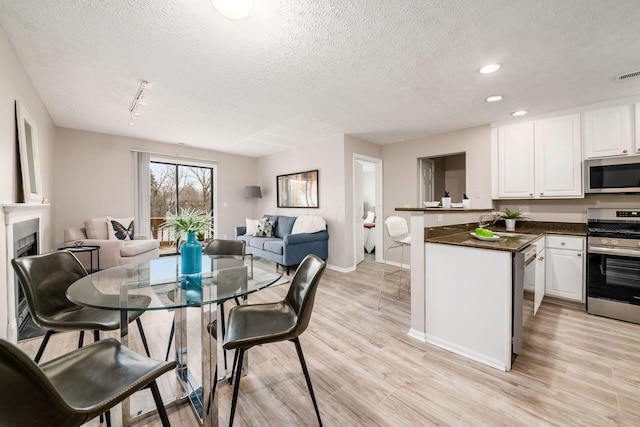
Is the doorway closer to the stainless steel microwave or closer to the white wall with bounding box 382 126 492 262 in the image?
the white wall with bounding box 382 126 492 262

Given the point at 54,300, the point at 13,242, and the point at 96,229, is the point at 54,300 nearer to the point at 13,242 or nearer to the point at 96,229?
the point at 13,242

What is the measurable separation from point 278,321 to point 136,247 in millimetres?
3701

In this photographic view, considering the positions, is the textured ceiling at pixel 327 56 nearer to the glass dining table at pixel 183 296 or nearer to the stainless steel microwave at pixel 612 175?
the stainless steel microwave at pixel 612 175

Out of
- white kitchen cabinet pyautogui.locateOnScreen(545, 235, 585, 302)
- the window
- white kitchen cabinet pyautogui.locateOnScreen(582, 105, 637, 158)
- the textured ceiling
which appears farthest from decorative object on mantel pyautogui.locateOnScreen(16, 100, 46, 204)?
white kitchen cabinet pyautogui.locateOnScreen(582, 105, 637, 158)

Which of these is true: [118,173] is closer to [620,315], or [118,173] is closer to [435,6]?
[435,6]

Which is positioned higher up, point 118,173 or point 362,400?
point 118,173

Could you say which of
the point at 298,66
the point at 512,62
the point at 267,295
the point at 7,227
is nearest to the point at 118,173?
the point at 7,227

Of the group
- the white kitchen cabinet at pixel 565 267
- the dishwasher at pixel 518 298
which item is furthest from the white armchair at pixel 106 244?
Result: the white kitchen cabinet at pixel 565 267

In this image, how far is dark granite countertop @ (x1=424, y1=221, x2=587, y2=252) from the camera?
2027mm

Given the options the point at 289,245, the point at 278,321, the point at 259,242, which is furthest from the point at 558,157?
the point at 259,242

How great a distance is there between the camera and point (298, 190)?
18.1 ft

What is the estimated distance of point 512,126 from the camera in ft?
12.1

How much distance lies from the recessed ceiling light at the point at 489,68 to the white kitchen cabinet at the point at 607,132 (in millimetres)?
1842

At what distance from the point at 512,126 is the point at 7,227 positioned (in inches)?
222
